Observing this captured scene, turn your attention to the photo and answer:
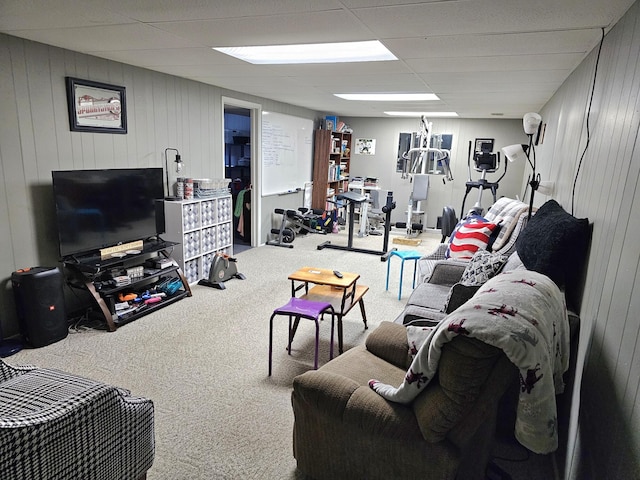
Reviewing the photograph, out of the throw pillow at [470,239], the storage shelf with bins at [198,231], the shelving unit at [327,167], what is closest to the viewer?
the throw pillow at [470,239]

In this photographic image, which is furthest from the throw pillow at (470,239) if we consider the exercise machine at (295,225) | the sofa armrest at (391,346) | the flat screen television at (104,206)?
the exercise machine at (295,225)

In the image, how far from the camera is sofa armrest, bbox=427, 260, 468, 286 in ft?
10.3

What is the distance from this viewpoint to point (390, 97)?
203 inches

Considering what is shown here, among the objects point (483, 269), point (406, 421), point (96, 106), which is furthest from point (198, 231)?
point (406, 421)

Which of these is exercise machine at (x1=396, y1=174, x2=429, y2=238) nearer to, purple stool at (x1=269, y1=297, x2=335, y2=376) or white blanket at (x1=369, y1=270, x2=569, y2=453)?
purple stool at (x1=269, y1=297, x2=335, y2=376)

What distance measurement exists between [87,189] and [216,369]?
70.6 inches

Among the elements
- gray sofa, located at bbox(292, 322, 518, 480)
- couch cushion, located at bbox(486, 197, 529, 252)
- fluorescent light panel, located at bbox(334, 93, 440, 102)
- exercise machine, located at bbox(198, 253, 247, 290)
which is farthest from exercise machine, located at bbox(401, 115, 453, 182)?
gray sofa, located at bbox(292, 322, 518, 480)

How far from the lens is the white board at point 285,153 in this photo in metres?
6.11

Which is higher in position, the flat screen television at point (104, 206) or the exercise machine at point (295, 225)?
the flat screen television at point (104, 206)

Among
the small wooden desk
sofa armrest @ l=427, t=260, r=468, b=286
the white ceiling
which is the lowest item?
the small wooden desk

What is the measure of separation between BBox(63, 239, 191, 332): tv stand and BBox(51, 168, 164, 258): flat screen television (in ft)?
0.46

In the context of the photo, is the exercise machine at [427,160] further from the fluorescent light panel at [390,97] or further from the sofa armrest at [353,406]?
the sofa armrest at [353,406]

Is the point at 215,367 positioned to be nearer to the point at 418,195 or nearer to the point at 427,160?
the point at 418,195

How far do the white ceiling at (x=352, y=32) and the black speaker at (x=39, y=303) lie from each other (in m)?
1.60
